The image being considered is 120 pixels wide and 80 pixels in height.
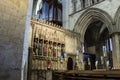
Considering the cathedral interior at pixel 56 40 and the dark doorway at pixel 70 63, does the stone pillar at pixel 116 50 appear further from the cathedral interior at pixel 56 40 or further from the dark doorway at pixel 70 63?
the dark doorway at pixel 70 63

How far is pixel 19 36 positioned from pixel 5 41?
17 centimetres

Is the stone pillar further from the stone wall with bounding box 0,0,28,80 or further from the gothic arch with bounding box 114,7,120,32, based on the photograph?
the stone wall with bounding box 0,0,28,80

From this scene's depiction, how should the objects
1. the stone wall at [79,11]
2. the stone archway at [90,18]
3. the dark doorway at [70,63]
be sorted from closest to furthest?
1. the dark doorway at [70,63]
2. the stone wall at [79,11]
3. the stone archway at [90,18]

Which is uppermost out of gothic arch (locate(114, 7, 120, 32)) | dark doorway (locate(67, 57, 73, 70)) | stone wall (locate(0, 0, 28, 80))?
gothic arch (locate(114, 7, 120, 32))

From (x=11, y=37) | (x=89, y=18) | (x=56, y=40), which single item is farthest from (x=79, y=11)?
(x=11, y=37)

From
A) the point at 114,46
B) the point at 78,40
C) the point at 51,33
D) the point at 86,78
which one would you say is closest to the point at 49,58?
the point at 51,33

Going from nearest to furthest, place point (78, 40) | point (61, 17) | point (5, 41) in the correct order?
1. point (5, 41)
2. point (78, 40)
3. point (61, 17)

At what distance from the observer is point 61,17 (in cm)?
1526

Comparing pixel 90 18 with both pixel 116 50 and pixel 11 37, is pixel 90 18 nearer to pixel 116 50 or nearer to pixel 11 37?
pixel 116 50

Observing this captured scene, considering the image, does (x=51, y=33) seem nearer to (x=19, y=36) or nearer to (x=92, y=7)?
(x=92, y=7)

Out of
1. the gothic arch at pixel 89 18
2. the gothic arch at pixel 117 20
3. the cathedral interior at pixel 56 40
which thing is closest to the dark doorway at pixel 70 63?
the cathedral interior at pixel 56 40

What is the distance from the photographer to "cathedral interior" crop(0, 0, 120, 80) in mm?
1519

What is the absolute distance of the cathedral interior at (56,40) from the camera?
4.98ft

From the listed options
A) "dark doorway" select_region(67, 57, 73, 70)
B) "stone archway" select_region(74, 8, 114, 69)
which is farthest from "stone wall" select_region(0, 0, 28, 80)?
"stone archway" select_region(74, 8, 114, 69)
